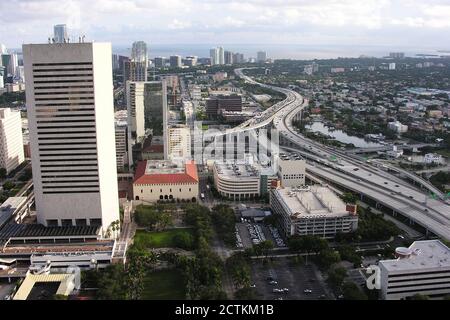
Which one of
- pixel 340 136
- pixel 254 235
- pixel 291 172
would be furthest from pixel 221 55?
pixel 254 235

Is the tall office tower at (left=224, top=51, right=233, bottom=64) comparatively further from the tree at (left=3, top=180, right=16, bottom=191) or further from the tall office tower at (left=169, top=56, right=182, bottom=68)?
the tree at (left=3, top=180, right=16, bottom=191)

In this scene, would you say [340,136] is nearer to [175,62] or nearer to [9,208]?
[9,208]

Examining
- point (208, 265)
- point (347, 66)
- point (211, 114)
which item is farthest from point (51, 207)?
point (347, 66)

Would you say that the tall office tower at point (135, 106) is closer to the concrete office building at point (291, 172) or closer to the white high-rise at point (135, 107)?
the white high-rise at point (135, 107)

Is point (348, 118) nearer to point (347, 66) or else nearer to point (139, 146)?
point (139, 146)

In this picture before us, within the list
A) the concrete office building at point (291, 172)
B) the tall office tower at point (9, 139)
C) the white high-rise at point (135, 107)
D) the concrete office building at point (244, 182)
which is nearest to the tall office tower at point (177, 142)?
the white high-rise at point (135, 107)
